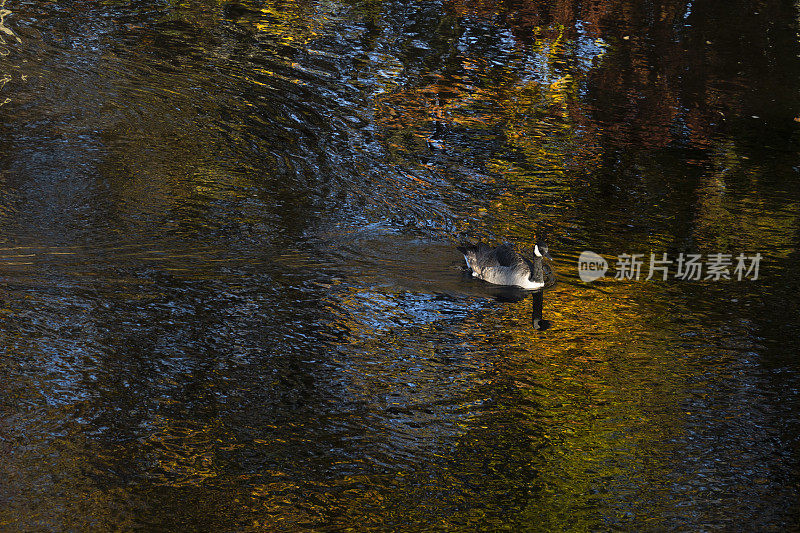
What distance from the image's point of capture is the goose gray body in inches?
319

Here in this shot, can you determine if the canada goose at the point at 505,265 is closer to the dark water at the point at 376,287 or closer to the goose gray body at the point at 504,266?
the goose gray body at the point at 504,266

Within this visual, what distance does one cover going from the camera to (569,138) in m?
11.6

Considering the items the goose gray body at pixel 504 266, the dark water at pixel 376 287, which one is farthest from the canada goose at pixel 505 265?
the dark water at pixel 376 287

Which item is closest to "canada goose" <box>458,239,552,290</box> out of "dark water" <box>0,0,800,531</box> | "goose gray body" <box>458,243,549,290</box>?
"goose gray body" <box>458,243,549,290</box>

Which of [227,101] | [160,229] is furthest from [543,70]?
[160,229]

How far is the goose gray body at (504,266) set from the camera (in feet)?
26.6

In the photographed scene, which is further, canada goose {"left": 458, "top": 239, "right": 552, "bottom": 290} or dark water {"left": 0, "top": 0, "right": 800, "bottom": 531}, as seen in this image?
canada goose {"left": 458, "top": 239, "right": 552, "bottom": 290}

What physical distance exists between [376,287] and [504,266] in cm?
113

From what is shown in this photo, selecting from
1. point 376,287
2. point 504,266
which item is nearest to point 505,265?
point 504,266

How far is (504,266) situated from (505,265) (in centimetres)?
1

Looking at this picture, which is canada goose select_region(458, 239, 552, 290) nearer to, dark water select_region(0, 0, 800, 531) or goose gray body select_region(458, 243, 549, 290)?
goose gray body select_region(458, 243, 549, 290)

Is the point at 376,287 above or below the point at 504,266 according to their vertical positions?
below

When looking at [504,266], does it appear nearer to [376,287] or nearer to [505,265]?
[505,265]

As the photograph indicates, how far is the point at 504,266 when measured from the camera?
811cm
